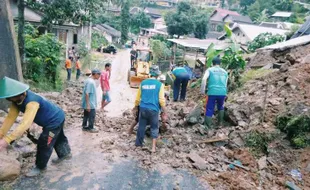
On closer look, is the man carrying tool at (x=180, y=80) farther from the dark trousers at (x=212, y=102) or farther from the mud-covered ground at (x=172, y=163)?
the dark trousers at (x=212, y=102)

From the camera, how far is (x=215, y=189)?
4410mm

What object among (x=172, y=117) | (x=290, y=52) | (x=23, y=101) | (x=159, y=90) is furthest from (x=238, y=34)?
(x=23, y=101)

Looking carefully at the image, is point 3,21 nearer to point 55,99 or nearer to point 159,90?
point 55,99

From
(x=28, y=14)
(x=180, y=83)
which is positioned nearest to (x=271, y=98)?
(x=180, y=83)

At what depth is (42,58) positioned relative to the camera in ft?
35.8

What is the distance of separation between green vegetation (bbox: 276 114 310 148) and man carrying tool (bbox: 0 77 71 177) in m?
4.27

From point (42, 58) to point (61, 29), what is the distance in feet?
33.0

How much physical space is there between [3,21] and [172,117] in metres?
4.79

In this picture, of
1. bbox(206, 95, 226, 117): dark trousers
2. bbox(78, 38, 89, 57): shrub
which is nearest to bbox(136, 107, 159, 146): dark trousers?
bbox(206, 95, 226, 117): dark trousers

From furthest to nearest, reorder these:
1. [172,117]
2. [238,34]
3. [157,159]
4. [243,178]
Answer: [238,34]
[172,117]
[157,159]
[243,178]

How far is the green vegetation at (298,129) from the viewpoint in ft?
17.5

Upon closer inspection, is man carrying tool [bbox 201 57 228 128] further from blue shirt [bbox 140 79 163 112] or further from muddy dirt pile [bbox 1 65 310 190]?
blue shirt [bbox 140 79 163 112]

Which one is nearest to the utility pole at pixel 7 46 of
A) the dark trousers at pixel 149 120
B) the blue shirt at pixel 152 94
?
the dark trousers at pixel 149 120

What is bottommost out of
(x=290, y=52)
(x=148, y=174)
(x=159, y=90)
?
(x=148, y=174)
